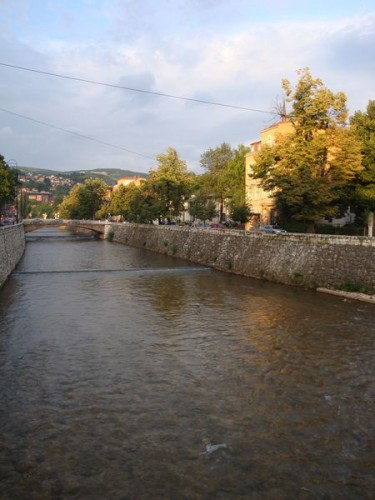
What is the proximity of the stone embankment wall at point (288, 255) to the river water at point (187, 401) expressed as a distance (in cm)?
357

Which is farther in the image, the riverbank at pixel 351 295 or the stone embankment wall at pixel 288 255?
the stone embankment wall at pixel 288 255

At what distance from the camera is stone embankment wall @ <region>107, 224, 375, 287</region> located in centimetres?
2698

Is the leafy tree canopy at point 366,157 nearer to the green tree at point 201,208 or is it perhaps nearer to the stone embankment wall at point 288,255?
the stone embankment wall at point 288,255

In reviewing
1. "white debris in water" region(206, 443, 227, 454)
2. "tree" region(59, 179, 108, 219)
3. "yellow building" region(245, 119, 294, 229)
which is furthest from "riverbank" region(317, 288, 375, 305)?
"tree" region(59, 179, 108, 219)

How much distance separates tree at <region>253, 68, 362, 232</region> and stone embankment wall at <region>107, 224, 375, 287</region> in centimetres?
388

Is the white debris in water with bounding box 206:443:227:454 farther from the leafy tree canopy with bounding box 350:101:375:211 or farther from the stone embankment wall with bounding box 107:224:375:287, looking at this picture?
the leafy tree canopy with bounding box 350:101:375:211

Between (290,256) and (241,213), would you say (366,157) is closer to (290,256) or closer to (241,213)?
(290,256)

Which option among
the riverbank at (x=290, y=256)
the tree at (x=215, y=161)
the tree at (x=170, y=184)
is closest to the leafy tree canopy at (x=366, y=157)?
the riverbank at (x=290, y=256)

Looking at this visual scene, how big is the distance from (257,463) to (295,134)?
32145 millimetres

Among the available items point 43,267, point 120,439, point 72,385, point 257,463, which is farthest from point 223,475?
point 43,267

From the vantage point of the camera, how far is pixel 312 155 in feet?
116

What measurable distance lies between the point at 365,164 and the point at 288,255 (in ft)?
43.0

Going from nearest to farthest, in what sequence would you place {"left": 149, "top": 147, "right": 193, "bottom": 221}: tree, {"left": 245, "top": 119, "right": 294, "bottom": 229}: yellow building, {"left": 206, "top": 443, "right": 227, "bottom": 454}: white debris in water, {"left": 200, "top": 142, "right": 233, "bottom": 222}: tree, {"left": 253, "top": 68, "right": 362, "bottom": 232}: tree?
{"left": 206, "top": 443, "right": 227, "bottom": 454}: white debris in water → {"left": 253, "top": 68, "right": 362, "bottom": 232}: tree → {"left": 245, "top": 119, "right": 294, "bottom": 229}: yellow building → {"left": 149, "top": 147, "right": 193, "bottom": 221}: tree → {"left": 200, "top": 142, "right": 233, "bottom": 222}: tree

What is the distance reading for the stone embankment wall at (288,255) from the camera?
88.5 ft
